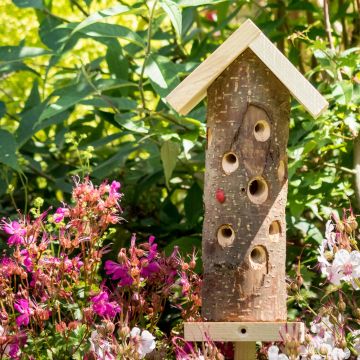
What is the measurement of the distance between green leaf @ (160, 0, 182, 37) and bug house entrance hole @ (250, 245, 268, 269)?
0.72 m

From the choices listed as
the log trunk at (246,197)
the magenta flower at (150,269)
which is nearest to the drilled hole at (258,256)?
the log trunk at (246,197)

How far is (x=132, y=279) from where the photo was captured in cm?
321

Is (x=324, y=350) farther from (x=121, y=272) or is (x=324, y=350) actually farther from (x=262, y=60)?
(x=262, y=60)

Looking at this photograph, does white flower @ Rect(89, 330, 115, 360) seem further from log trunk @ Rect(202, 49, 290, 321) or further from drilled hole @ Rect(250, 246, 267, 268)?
drilled hole @ Rect(250, 246, 267, 268)

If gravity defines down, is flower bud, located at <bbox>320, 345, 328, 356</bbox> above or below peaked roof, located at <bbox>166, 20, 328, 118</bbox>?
below

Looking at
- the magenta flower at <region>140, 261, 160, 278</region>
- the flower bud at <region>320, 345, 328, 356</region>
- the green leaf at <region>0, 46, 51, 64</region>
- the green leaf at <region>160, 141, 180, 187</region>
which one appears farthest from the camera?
the green leaf at <region>0, 46, 51, 64</region>

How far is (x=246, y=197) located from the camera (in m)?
3.07

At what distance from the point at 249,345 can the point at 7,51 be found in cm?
175

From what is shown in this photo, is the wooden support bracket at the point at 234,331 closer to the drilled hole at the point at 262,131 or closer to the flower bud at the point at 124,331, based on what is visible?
the flower bud at the point at 124,331

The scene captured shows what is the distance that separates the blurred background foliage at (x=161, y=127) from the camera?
12.3 ft

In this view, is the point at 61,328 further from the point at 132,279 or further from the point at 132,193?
the point at 132,193

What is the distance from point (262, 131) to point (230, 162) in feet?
0.44

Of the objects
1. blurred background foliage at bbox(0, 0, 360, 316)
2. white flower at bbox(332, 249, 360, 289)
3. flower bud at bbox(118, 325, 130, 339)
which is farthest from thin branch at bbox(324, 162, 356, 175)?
flower bud at bbox(118, 325, 130, 339)

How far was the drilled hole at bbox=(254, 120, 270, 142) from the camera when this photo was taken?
311 cm
